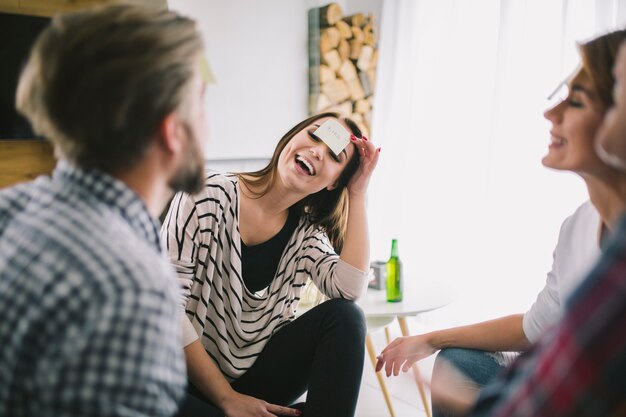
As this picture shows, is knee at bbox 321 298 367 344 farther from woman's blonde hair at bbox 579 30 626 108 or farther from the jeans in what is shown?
woman's blonde hair at bbox 579 30 626 108

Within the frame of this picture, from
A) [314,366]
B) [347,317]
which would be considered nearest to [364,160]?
[347,317]

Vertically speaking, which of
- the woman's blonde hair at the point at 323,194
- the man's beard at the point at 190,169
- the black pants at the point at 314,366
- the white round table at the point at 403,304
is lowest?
the white round table at the point at 403,304

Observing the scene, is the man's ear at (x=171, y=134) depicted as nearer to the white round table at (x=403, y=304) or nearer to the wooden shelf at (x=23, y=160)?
the white round table at (x=403, y=304)

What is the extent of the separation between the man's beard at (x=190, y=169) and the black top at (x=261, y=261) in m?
0.72

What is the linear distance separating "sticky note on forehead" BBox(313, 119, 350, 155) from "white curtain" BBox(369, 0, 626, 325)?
→ 2.22 feet

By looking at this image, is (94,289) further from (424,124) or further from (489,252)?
(424,124)

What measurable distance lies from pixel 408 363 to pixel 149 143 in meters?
0.87

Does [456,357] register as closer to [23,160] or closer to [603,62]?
[603,62]

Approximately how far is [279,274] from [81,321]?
973 mm

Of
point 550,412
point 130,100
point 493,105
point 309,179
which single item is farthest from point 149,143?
point 493,105

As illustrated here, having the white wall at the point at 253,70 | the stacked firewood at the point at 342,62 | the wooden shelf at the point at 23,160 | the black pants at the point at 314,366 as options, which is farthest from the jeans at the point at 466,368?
the wooden shelf at the point at 23,160

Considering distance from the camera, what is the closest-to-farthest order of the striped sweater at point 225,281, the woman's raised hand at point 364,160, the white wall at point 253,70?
the striped sweater at point 225,281, the woman's raised hand at point 364,160, the white wall at point 253,70

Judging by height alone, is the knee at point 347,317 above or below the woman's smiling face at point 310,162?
below

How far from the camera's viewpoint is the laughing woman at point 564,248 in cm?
111
